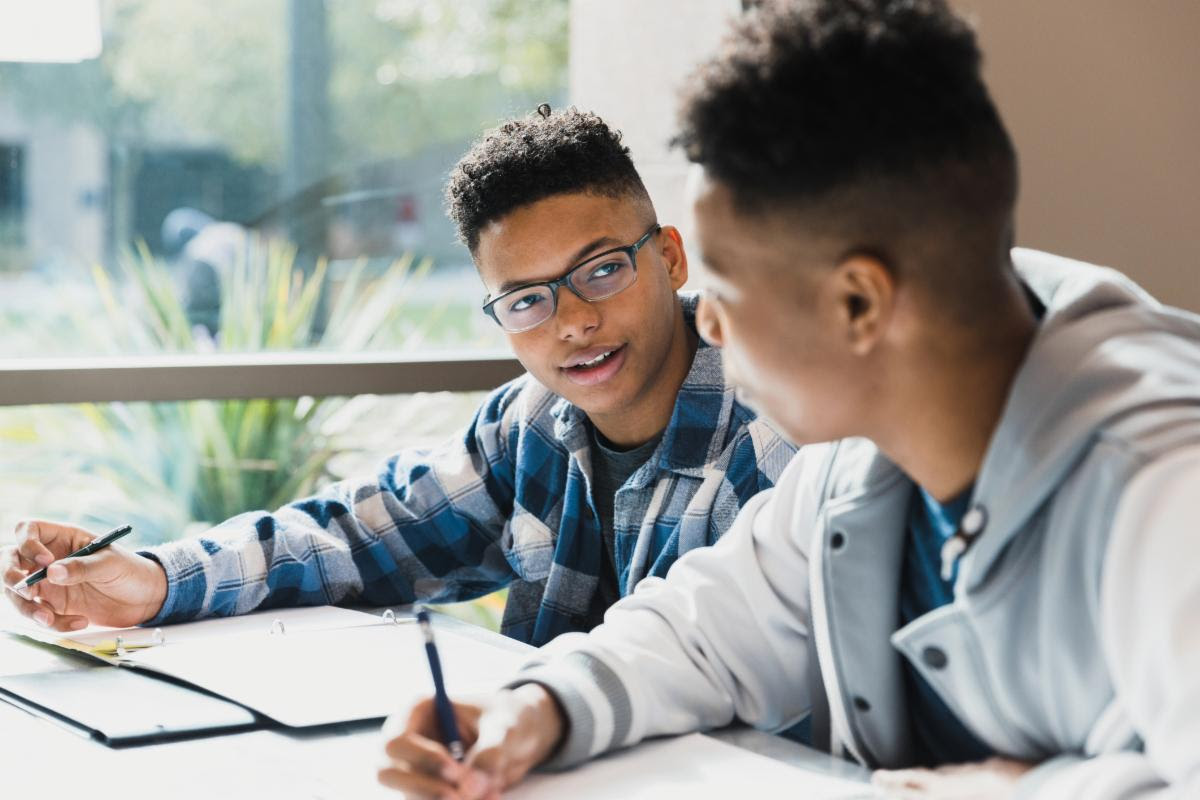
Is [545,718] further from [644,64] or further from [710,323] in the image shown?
[644,64]

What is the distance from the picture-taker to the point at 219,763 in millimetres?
1202

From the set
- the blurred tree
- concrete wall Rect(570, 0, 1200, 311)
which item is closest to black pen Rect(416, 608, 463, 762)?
concrete wall Rect(570, 0, 1200, 311)

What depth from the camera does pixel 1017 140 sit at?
2.83 m

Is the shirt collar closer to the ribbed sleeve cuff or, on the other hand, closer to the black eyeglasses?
the black eyeglasses

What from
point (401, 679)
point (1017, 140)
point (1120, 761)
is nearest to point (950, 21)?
point (1120, 761)

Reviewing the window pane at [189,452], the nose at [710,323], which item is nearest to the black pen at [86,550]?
the nose at [710,323]

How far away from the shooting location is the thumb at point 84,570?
5.47 ft

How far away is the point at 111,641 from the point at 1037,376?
1133 millimetres

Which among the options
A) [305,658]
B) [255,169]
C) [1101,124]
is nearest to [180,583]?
[305,658]

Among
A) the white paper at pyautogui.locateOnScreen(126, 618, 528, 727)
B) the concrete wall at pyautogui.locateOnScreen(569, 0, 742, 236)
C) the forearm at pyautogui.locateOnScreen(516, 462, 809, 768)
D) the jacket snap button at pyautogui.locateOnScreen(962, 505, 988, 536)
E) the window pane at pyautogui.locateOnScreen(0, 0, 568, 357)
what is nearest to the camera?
the jacket snap button at pyautogui.locateOnScreen(962, 505, 988, 536)

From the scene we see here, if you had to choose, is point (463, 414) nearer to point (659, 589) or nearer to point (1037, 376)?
point (659, 589)

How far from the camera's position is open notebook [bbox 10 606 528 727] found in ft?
4.47

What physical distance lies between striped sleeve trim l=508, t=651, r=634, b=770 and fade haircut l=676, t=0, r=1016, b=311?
17.4 inches

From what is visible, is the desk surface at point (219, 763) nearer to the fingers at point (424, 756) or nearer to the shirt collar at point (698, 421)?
the fingers at point (424, 756)
